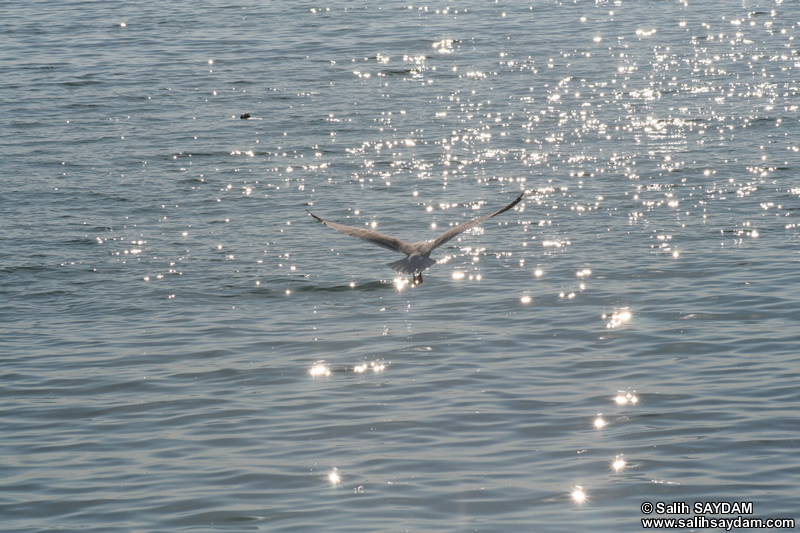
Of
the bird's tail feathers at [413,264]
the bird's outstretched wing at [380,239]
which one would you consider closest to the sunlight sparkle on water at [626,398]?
the bird's tail feathers at [413,264]

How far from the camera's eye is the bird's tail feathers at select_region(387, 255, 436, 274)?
37.4ft

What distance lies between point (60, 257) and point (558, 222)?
295 inches

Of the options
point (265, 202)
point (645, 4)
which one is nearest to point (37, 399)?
point (265, 202)

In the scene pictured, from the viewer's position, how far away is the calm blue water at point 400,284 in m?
9.95

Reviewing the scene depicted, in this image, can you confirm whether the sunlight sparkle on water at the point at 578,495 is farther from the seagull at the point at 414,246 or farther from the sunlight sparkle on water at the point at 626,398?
the seagull at the point at 414,246

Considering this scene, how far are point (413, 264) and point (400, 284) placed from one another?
4.08m

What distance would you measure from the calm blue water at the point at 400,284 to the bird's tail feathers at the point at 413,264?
4.46ft

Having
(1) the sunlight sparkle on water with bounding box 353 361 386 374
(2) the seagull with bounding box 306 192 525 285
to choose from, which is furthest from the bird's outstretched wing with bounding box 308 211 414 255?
(1) the sunlight sparkle on water with bounding box 353 361 386 374

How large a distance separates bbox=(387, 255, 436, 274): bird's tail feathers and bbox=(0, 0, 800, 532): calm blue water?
1.36 meters

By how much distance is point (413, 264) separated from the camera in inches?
452

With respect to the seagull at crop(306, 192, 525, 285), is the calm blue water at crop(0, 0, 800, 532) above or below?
below

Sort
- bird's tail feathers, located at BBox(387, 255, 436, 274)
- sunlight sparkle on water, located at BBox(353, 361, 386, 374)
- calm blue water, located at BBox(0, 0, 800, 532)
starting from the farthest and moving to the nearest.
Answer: sunlight sparkle on water, located at BBox(353, 361, 386, 374) < bird's tail feathers, located at BBox(387, 255, 436, 274) < calm blue water, located at BBox(0, 0, 800, 532)

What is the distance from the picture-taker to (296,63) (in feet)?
91.4

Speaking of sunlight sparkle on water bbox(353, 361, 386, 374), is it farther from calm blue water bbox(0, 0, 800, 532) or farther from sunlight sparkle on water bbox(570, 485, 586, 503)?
sunlight sparkle on water bbox(570, 485, 586, 503)
